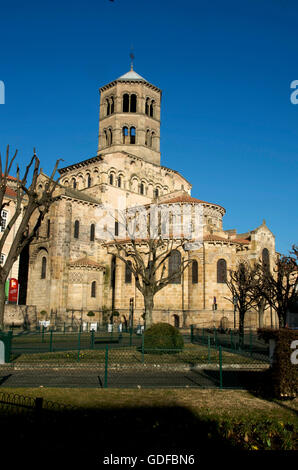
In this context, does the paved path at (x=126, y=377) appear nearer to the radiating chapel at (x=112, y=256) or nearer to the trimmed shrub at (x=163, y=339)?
the trimmed shrub at (x=163, y=339)

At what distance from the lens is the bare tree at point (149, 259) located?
27406mm

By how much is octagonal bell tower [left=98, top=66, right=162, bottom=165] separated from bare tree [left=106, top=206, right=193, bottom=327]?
1049cm

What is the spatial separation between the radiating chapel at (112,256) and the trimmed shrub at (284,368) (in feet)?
92.7

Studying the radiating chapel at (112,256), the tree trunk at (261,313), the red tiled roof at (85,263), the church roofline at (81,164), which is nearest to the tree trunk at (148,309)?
the radiating chapel at (112,256)

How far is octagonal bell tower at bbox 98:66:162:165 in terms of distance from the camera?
5419cm

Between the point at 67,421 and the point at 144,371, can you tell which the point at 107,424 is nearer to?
the point at 67,421

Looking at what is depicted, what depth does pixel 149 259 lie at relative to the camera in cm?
2917

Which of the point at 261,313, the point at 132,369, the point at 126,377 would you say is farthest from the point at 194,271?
the point at 126,377

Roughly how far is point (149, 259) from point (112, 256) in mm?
19120

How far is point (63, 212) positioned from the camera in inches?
1811

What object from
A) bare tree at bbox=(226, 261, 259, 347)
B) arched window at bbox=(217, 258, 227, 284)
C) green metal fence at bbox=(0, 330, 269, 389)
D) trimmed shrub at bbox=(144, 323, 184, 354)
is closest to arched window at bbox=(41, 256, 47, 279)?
arched window at bbox=(217, 258, 227, 284)

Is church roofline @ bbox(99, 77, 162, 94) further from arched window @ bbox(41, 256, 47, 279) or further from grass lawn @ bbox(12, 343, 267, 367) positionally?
grass lawn @ bbox(12, 343, 267, 367)
